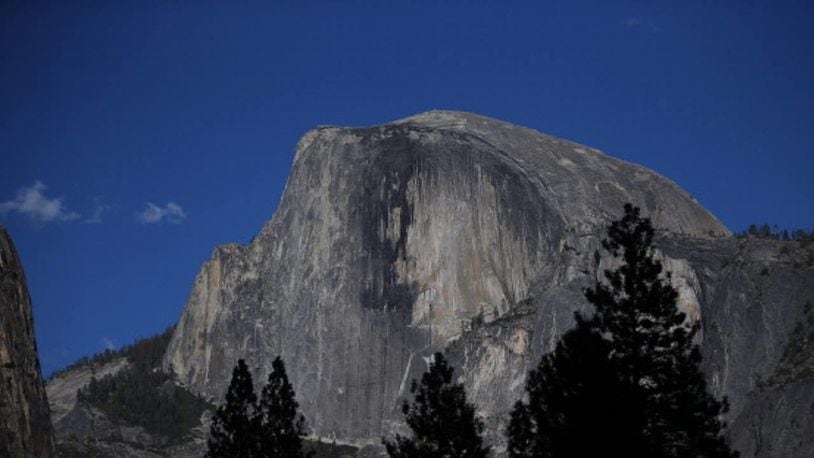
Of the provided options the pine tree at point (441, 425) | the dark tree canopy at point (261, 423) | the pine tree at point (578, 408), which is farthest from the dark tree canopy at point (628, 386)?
the dark tree canopy at point (261, 423)

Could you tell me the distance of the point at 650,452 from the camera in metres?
57.9

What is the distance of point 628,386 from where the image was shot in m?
59.7

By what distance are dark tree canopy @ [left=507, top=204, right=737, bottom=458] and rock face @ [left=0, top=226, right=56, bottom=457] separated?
2696cm

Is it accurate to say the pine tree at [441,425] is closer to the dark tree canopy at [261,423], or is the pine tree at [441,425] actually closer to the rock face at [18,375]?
the dark tree canopy at [261,423]

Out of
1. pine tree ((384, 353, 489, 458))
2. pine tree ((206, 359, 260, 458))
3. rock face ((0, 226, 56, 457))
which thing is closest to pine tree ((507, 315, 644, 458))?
pine tree ((384, 353, 489, 458))

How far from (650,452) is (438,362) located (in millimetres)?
14958

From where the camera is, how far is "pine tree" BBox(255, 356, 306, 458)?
245 ft

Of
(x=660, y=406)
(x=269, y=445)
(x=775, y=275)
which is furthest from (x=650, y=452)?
(x=775, y=275)

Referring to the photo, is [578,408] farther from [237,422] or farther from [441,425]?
[237,422]

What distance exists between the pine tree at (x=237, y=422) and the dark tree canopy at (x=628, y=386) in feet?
60.3

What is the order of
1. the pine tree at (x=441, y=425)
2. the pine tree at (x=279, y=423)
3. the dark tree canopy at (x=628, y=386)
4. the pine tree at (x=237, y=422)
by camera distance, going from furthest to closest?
the pine tree at (x=237, y=422) < the pine tree at (x=279, y=423) < the pine tree at (x=441, y=425) < the dark tree canopy at (x=628, y=386)

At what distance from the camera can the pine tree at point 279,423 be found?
245 feet

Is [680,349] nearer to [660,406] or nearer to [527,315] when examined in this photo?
[660,406]

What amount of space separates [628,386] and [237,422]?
26787 mm
